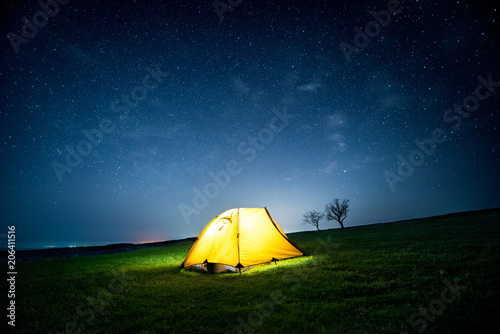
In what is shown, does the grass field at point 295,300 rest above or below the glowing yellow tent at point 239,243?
below

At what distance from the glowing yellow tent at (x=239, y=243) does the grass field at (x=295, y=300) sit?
2.29ft

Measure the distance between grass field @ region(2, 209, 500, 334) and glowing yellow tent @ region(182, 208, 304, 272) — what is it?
Result: 70 centimetres

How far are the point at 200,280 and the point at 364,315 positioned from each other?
15.1 feet

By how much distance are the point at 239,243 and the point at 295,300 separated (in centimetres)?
365

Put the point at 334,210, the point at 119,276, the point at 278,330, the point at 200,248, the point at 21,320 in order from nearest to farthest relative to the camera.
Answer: the point at 278,330, the point at 21,320, the point at 119,276, the point at 200,248, the point at 334,210

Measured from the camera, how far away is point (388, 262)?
21.0 feet

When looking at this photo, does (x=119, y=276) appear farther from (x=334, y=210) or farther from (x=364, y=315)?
(x=334, y=210)

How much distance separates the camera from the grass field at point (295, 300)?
10.6ft

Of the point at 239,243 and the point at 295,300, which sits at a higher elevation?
the point at 239,243

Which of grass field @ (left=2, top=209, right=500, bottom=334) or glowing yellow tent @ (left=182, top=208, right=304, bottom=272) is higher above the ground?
glowing yellow tent @ (left=182, top=208, right=304, bottom=272)

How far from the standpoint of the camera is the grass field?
325cm

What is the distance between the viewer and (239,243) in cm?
769

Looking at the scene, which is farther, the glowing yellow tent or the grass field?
the glowing yellow tent

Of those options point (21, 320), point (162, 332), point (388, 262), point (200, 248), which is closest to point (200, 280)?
point (200, 248)
